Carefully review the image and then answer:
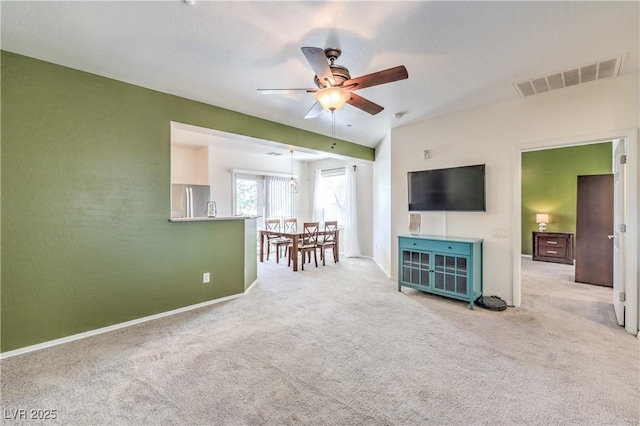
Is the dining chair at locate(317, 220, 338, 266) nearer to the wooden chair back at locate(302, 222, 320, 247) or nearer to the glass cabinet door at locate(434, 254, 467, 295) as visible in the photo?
the wooden chair back at locate(302, 222, 320, 247)

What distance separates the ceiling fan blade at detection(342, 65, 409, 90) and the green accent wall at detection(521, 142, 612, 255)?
21.0 ft

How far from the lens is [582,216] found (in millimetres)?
4637

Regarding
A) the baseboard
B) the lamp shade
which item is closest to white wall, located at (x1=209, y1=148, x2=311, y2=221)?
the baseboard

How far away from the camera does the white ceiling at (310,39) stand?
6.19 ft

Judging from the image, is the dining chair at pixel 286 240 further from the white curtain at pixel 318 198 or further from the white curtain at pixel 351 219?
the white curtain at pixel 351 219

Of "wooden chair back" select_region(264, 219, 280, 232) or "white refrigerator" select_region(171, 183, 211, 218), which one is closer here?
"white refrigerator" select_region(171, 183, 211, 218)

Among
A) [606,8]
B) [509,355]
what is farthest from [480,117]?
[509,355]

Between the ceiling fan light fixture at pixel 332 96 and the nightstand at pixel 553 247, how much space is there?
6408 mm

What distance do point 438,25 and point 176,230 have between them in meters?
3.36

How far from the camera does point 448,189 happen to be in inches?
155

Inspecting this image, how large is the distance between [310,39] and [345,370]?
8.74ft

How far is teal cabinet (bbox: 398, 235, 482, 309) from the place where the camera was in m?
3.45

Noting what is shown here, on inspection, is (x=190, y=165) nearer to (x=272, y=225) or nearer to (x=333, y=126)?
(x=272, y=225)

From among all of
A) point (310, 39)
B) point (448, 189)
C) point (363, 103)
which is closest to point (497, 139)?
point (448, 189)
